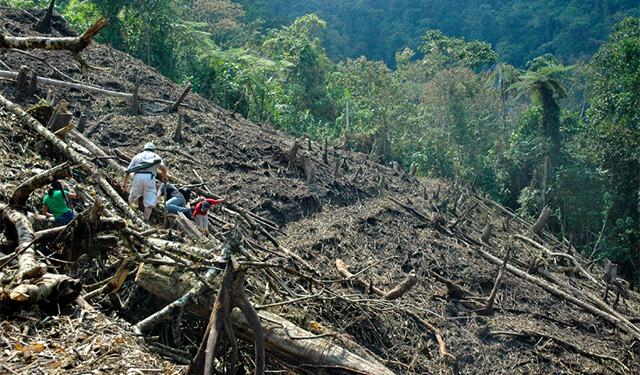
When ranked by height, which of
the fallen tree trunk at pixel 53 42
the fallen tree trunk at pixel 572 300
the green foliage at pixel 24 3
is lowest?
the fallen tree trunk at pixel 572 300

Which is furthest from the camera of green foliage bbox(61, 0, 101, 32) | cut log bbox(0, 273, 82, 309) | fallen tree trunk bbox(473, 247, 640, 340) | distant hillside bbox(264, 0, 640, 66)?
distant hillside bbox(264, 0, 640, 66)

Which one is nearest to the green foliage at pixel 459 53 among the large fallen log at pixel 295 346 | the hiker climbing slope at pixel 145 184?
the hiker climbing slope at pixel 145 184

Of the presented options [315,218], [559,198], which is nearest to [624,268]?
[559,198]

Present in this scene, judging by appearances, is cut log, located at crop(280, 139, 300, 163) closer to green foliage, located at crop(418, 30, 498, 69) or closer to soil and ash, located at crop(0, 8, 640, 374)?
soil and ash, located at crop(0, 8, 640, 374)

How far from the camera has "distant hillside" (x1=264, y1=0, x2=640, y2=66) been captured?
156 ft

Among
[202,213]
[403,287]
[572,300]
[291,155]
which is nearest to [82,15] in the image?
[291,155]

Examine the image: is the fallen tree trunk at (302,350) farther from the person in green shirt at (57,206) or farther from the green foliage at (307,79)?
the green foliage at (307,79)

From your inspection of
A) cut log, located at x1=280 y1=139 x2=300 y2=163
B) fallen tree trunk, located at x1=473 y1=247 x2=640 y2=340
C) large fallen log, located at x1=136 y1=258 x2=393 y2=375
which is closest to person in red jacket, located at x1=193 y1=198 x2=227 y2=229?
large fallen log, located at x1=136 y1=258 x2=393 y2=375

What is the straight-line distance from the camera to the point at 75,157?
19.0 feet

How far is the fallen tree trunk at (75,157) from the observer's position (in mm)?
5281

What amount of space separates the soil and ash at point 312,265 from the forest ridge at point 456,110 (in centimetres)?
265

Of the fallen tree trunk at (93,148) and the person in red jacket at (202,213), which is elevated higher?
the fallen tree trunk at (93,148)

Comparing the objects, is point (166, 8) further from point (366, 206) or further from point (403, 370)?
point (403, 370)

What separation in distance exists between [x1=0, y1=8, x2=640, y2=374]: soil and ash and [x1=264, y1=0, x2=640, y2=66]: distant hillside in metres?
36.0
